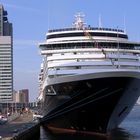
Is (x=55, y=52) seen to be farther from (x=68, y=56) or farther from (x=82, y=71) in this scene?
(x=82, y=71)

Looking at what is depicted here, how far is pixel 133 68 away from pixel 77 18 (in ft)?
35.7

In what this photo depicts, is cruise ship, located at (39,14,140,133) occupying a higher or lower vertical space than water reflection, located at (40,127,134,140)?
higher

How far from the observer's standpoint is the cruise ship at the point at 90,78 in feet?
137

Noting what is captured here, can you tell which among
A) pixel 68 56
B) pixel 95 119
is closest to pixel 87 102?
pixel 95 119

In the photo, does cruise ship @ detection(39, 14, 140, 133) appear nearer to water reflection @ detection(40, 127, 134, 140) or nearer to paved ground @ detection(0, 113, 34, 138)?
water reflection @ detection(40, 127, 134, 140)

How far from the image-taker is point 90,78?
41.4 metres

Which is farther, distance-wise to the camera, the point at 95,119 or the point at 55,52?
the point at 55,52

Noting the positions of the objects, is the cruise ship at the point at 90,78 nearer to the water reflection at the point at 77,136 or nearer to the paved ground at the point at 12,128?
the water reflection at the point at 77,136

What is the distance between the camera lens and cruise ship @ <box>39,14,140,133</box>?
41812mm

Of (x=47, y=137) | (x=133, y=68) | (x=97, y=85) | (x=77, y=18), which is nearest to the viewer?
(x=97, y=85)

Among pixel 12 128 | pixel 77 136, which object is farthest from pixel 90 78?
pixel 12 128

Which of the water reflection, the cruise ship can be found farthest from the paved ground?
the cruise ship

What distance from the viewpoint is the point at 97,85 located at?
41.9m

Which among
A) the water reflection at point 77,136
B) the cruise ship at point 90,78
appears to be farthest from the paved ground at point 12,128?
the cruise ship at point 90,78
